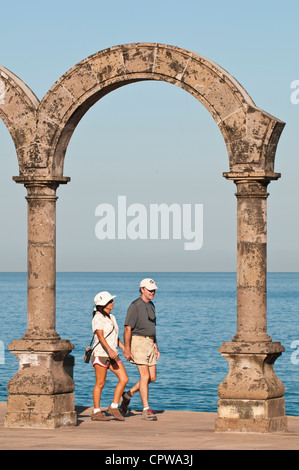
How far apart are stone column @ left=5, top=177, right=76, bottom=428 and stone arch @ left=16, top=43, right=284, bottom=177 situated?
44 cm

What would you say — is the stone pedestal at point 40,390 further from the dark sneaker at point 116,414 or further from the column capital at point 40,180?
the column capital at point 40,180

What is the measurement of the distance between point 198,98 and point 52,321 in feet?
10.3

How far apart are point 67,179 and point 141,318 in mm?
1907

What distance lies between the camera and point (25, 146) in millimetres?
13234

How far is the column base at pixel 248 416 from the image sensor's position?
1201 centimetres

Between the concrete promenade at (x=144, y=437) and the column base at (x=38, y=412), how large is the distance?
0.15 meters

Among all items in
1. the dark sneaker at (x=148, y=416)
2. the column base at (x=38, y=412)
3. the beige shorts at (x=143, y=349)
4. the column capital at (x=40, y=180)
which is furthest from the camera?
the dark sneaker at (x=148, y=416)

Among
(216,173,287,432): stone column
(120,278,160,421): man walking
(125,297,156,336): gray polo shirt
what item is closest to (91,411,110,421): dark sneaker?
(120,278,160,421): man walking

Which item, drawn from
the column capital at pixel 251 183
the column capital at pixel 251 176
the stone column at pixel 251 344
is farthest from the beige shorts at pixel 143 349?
the column capital at pixel 251 176

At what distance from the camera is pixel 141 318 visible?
1322cm

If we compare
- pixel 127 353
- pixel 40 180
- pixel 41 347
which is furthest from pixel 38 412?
pixel 40 180
